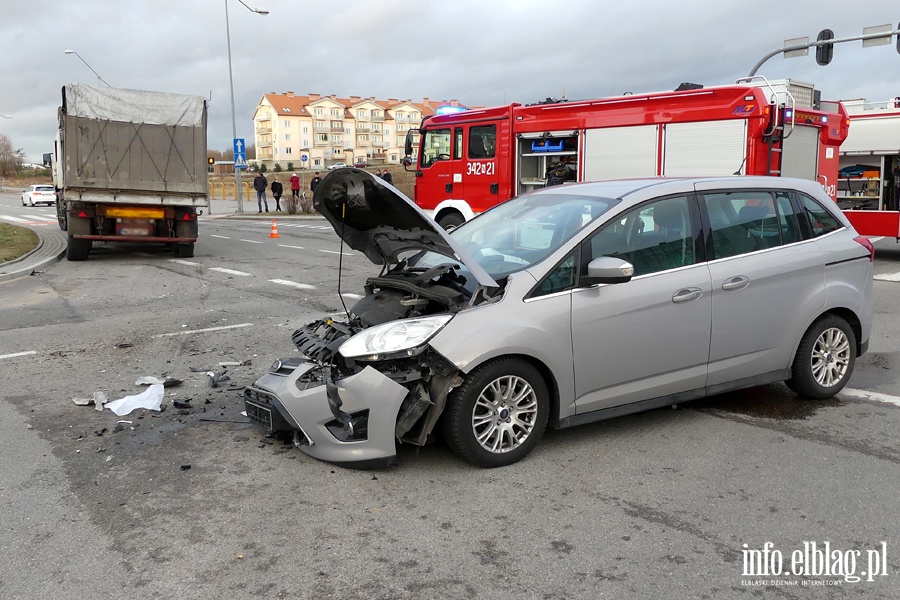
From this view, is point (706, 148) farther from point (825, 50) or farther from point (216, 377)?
point (825, 50)

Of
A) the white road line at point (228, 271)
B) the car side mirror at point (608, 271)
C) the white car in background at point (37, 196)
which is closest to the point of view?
the car side mirror at point (608, 271)

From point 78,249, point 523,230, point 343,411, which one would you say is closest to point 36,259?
point 78,249

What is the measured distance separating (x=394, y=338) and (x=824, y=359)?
11.1 feet

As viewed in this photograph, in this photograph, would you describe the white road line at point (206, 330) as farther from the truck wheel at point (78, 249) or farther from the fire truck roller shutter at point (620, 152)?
the truck wheel at point (78, 249)

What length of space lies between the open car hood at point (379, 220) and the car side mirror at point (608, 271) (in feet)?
1.96

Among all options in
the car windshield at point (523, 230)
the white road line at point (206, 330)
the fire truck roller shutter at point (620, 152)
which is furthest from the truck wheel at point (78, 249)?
the car windshield at point (523, 230)

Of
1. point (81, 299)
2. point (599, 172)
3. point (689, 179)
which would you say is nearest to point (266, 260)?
point (81, 299)

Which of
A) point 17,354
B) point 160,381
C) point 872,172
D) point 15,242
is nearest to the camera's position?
point 160,381

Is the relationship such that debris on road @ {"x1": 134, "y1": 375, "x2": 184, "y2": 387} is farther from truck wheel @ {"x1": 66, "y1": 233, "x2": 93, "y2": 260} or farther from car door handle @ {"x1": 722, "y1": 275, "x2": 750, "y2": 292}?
truck wheel @ {"x1": 66, "y1": 233, "x2": 93, "y2": 260}

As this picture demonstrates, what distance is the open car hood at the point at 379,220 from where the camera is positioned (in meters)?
4.42

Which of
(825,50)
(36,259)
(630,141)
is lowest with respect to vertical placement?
(36,259)

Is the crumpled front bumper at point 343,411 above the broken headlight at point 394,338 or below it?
below

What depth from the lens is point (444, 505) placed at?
3891 millimetres

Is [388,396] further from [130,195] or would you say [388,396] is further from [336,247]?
[336,247]
